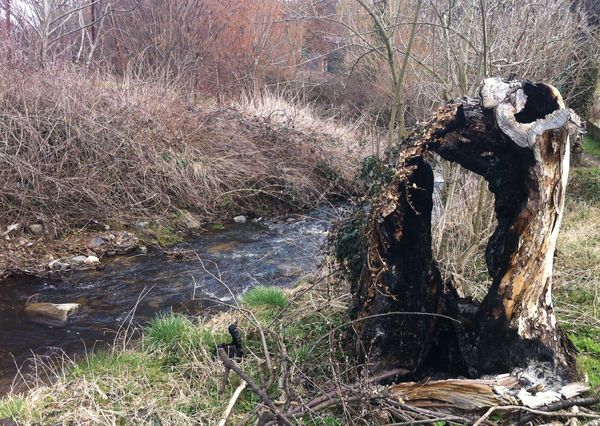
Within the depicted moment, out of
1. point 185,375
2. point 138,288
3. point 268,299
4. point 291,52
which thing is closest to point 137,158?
point 138,288

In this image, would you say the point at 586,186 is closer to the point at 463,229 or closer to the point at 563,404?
the point at 463,229

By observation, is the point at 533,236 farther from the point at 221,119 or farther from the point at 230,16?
the point at 230,16

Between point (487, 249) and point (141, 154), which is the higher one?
point (487, 249)

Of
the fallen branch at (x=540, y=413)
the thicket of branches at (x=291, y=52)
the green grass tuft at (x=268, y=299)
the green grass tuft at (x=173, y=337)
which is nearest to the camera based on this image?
the fallen branch at (x=540, y=413)

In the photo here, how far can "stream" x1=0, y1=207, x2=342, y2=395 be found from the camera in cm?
595

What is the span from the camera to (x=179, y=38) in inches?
631

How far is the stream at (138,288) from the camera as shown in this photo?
5.95 metres

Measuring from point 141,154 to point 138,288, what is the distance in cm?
360

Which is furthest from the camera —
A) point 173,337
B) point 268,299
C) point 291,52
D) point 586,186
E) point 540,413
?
point 291,52

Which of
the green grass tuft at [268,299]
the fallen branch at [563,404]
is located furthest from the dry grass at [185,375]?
the fallen branch at [563,404]

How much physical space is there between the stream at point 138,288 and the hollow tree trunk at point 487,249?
1.33 m

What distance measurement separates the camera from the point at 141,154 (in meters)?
10.5

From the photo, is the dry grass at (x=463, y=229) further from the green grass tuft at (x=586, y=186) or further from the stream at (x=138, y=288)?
the green grass tuft at (x=586, y=186)

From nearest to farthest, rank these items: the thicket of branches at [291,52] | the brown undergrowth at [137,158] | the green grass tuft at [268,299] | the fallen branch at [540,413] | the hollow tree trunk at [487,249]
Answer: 1. the fallen branch at [540,413]
2. the hollow tree trunk at [487,249]
3. the green grass tuft at [268,299]
4. the thicket of branches at [291,52]
5. the brown undergrowth at [137,158]
